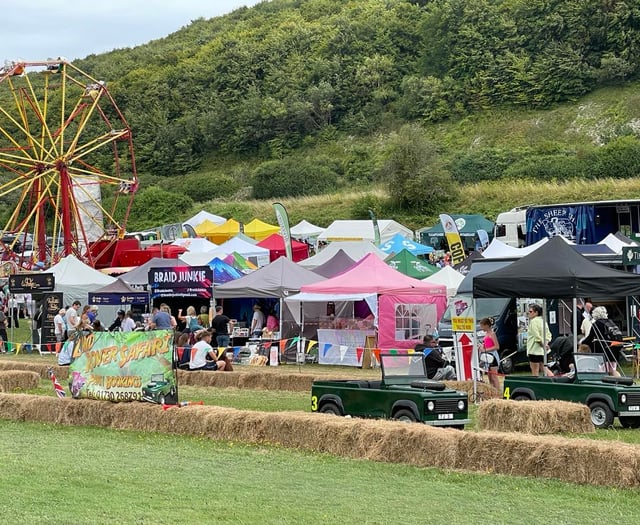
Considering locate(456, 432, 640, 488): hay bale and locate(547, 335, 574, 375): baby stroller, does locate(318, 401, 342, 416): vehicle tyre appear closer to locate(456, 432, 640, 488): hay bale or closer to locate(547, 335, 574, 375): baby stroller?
locate(456, 432, 640, 488): hay bale

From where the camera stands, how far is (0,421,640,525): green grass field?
932cm

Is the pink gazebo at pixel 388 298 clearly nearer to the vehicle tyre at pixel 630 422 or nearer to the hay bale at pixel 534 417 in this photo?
the vehicle tyre at pixel 630 422

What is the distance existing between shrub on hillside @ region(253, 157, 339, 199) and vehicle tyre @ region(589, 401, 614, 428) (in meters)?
69.6

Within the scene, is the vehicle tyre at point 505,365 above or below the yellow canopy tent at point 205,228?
below

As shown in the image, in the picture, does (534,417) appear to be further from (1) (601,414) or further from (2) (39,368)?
(2) (39,368)

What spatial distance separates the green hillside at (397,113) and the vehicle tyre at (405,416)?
160 feet

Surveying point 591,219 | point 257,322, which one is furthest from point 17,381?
point 591,219

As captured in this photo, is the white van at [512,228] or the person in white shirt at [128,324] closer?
the person in white shirt at [128,324]

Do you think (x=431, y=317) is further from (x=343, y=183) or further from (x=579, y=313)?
(x=343, y=183)

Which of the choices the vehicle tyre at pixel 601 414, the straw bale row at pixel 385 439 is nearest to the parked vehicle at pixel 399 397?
the straw bale row at pixel 385 439

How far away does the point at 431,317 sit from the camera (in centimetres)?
2892

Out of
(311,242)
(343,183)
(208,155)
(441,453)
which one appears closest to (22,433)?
(441,453)

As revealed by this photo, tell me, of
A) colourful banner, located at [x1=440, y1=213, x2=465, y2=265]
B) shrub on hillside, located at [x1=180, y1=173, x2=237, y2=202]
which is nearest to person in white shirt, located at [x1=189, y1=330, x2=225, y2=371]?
colourful banner, located at [x1=440, y1=213, x2=465, y2=265]

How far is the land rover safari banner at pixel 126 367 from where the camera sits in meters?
15.9
